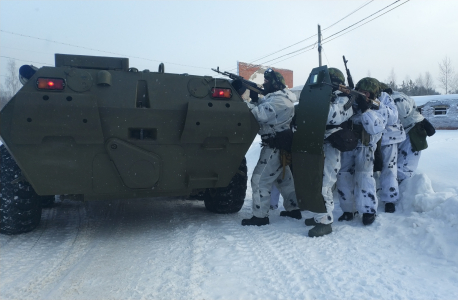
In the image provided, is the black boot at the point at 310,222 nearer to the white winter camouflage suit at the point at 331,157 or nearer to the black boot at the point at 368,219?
the white winter camouflage suit at the point at 331,157

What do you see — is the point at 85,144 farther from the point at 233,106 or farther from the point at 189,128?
the point at 233,106

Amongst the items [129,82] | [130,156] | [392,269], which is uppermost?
[129,82]

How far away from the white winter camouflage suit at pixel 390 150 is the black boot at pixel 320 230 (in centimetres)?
94

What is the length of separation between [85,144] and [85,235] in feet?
3.61

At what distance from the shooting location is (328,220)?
3.86 m

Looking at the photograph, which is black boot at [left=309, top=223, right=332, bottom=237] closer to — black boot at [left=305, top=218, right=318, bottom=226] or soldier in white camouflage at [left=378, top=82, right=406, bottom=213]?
black boot at [left=305, top=218, right=318, bottom=226]

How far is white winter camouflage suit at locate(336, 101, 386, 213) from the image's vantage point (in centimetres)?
403

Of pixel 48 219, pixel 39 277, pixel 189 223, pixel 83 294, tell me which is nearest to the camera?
pixel 83 294

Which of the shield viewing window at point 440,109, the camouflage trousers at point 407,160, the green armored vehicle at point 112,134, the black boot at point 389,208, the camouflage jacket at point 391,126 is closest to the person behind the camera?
the green armored vehicle at point 112,134

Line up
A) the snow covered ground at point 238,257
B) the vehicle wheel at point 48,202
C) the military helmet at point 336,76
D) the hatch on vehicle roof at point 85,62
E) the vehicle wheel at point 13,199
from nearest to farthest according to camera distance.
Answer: the snow covered ground at point 238,257, the vehicle wheel at point 13,199, the hatch on vehicle roof at point 85,62, the military helmet at point 336,76, the vehicle wheel at point 48,202

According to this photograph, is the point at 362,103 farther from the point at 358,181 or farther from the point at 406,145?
the point at 406,145

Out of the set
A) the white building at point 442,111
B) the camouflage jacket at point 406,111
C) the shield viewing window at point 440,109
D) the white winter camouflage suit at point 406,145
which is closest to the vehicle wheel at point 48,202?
the white winter camouflage suit at point 406,145

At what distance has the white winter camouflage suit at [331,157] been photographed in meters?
3.87

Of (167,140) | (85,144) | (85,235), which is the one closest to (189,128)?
(167,140)
